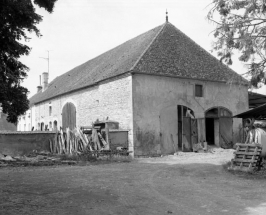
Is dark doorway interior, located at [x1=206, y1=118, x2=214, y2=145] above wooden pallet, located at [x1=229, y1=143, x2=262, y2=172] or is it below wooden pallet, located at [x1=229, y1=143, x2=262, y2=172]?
above

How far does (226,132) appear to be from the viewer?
21938 mm

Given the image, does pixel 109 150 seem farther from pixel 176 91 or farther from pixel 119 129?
pixel 176 91

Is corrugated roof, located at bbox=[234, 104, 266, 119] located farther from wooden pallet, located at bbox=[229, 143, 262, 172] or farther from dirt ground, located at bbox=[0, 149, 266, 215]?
dirt ground, located at bbox=[0, 149, 266, 215]

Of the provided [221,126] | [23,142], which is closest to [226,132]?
[221,126]

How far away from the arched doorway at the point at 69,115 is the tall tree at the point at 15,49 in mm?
16801

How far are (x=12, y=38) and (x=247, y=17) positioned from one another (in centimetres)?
791

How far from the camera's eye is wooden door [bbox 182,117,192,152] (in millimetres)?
19933

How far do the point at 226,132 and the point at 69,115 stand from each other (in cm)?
1288

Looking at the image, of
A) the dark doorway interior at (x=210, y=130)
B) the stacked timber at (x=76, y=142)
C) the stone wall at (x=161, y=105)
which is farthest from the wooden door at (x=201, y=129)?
the stacked timber at (x=76, y=142)

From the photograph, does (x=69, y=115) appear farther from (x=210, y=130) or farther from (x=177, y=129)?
(x=210, y=130)

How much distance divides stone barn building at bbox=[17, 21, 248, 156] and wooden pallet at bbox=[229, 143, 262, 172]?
6.00 metres

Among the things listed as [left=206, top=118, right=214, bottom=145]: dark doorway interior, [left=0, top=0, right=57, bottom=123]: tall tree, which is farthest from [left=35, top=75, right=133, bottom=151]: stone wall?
[left=0, top=0, right=57, bottom=123]: tall tree

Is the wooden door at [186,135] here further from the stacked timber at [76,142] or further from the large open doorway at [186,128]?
the stacked timber at [76,142]

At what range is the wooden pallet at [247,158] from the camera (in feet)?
36.1
